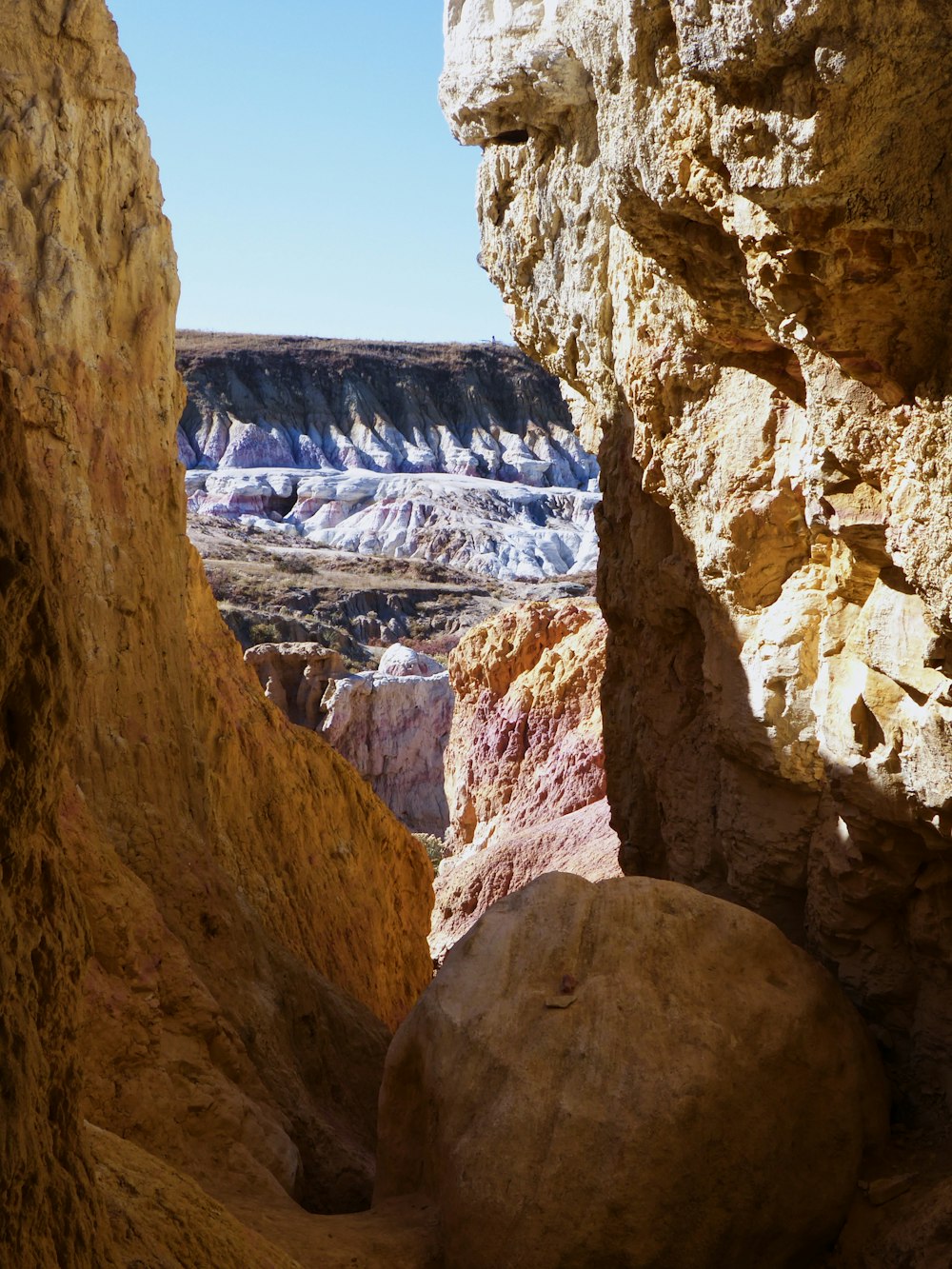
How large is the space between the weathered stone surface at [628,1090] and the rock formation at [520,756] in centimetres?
777

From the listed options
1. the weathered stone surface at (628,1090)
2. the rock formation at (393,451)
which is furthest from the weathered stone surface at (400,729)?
the weathered stone surface at (628,1090)

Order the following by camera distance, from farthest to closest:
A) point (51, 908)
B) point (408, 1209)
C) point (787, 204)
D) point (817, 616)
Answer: point (817, 616)
point (408, 1209)
point (787, 204)
point (51, 908)

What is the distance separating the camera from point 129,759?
6484 mm

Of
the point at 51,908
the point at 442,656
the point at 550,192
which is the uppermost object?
the point at 550,192

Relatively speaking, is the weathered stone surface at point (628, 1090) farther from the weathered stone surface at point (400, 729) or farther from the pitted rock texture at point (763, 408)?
the weathered stone surface at point (400, 729)

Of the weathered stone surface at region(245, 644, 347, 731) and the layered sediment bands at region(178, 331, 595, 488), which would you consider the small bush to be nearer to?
the weathered stone surface at region(245, 644, 347, 731)

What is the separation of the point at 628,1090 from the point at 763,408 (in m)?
3.25

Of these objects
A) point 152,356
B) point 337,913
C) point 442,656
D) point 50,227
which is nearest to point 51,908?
point 50,227

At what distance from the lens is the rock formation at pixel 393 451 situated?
45906 millimetres

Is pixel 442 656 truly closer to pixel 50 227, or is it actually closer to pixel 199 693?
pixel 199 693

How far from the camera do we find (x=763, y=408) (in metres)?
6.25

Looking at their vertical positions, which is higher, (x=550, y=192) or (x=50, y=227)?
(x=550, y=192)

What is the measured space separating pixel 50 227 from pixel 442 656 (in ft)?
84.3

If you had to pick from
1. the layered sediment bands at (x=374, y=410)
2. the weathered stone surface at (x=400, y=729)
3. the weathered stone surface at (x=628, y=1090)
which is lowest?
the weathered stone surface at (x=400, y=729)
